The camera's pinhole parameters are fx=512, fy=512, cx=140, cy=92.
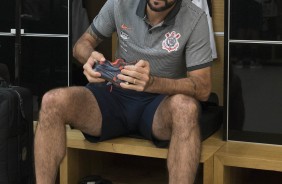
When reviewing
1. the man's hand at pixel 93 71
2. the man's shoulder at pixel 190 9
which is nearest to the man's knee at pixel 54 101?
the man's hand at pixel 93 71

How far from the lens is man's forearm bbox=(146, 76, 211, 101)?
2035mm

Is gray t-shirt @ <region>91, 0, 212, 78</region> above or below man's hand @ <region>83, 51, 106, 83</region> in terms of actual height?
above

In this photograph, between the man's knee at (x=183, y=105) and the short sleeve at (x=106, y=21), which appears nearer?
the man's knee at (x=183, y=105)

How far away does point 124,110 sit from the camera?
7.39 feet

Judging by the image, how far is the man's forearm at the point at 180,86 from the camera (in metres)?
2.03

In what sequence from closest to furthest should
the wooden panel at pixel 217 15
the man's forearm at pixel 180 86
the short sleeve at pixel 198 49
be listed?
the man's forearm at pixel 180 86
the short sleeve at pixel 198 49
the wooden panel at pixel 217 15

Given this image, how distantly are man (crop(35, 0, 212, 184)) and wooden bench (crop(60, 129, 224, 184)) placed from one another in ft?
0.14

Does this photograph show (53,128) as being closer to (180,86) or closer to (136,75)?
(136,75)

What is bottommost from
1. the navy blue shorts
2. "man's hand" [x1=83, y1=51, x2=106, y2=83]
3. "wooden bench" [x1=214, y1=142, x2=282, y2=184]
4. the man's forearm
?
"wooden bench" [x1=214, y1=142, x2=282, y2=184]

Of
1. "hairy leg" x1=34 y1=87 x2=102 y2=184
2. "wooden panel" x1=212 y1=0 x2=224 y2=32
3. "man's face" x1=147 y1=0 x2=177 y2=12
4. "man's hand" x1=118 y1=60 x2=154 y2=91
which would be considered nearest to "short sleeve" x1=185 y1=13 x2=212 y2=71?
"man's face" x1=147 y1=0 x2=177 y2=12

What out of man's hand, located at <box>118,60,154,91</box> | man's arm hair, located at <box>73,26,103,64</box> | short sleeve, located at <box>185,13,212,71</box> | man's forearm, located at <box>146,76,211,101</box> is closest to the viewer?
man's hand, located at <box>118,60,154,91</box>

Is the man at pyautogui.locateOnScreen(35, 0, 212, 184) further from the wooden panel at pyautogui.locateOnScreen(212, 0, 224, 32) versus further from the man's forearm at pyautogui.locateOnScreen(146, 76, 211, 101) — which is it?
the wooden panel at pyautogui.locateOnScreen(212, 0, 224, 32)

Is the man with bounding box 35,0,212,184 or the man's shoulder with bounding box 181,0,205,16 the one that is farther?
the man's shoulder with bounding box 181,0,205,16

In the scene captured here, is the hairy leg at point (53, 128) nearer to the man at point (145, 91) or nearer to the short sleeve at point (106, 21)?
the man at point (145, 91)
